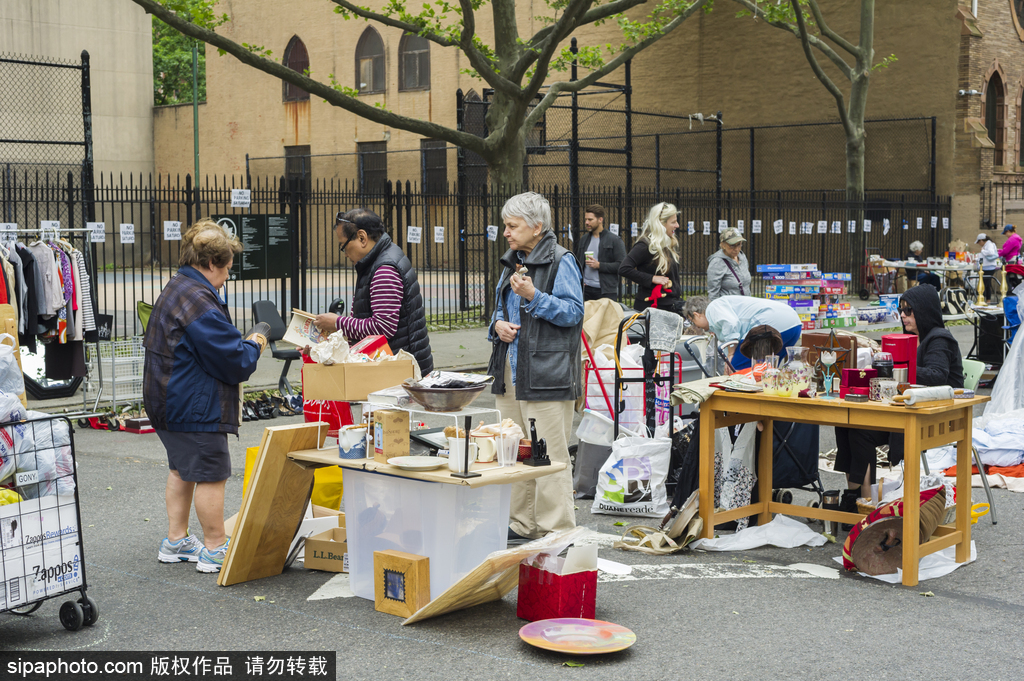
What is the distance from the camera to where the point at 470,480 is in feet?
15.3

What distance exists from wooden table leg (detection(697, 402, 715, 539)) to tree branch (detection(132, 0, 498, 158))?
922cm

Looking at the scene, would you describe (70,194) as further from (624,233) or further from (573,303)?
(624,233)

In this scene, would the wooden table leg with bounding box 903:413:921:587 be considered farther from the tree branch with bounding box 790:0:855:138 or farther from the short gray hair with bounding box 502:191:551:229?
the tree branch with bounding box 790:0:855:138

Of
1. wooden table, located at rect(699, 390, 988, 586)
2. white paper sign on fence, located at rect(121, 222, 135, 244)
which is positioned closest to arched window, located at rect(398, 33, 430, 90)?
white paper sign on fence, located at rect(121, 222, 135, 244)

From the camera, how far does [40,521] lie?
464 cm

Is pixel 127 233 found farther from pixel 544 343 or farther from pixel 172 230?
pixel 544 343

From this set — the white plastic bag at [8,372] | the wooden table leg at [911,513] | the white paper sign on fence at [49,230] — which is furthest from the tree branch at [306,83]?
the wooden table leg at [911,513]

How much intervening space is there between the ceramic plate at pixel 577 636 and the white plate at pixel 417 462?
0.82 m

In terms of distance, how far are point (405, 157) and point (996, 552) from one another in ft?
94.0

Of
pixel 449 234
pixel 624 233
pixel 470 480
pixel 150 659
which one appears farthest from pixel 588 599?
pixel 449 234

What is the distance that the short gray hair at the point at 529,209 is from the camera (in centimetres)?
588

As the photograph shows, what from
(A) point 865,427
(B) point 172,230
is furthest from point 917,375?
(B) point 172,230

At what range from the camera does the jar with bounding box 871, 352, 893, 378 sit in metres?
6.13

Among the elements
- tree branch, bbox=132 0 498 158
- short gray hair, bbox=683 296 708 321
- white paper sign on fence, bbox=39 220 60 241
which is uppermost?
tree branch, bbox=132 0 498 158
